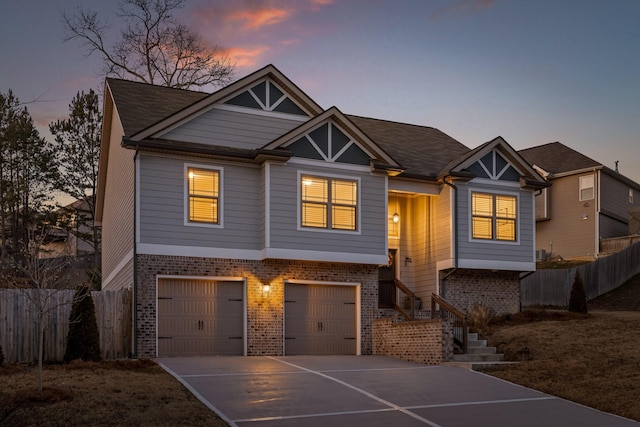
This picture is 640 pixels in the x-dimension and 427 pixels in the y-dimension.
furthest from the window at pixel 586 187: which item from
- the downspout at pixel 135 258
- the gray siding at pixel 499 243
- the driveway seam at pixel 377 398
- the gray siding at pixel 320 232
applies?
the downspout at pixel 135 258

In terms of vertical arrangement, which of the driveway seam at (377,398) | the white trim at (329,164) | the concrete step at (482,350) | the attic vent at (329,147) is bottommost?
the driveway seam at (377,398)

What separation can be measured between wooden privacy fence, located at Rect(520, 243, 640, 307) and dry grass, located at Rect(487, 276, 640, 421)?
6.76m

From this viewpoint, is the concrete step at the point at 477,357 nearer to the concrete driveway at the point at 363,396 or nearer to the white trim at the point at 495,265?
the concrete driveway at the point at 363,396

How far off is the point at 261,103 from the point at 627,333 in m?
11.9

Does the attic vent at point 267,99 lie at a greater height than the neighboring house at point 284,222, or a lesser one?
greater

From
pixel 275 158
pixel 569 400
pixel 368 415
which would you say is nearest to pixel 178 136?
pixel 275 158

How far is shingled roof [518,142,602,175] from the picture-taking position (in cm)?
4241

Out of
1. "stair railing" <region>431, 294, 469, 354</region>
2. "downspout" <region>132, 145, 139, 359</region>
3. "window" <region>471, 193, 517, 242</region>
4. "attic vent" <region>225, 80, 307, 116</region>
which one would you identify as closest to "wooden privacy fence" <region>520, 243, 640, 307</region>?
"window" <region>471, 193, 517, 242</region>

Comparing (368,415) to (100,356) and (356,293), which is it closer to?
(100,356)

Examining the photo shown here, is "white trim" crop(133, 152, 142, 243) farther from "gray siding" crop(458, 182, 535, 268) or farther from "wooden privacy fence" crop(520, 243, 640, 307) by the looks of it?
"wooden privacy fence" crop(520, 243, 640, 307)

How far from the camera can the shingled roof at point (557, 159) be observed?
42.4m

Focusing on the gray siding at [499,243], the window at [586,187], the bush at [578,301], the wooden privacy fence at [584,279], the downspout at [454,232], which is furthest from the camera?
the window at [586,187]

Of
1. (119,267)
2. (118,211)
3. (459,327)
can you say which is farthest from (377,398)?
(118,211)

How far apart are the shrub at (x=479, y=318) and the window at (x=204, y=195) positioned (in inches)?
316
